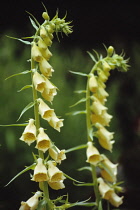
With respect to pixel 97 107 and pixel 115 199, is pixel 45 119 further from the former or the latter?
pixel 115 199

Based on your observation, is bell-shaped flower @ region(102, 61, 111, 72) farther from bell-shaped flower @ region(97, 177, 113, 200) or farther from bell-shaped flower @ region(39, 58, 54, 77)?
bell-shaped flower @ region(97, 177, 113, 200)

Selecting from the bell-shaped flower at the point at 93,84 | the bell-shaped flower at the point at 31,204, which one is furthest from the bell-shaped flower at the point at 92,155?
the bell-shaped flower at the point at 31,204

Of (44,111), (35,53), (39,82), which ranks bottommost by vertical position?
(44,111)

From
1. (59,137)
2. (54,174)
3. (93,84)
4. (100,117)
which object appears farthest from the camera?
(59,137)

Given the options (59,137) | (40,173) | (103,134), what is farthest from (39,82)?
(59,137)

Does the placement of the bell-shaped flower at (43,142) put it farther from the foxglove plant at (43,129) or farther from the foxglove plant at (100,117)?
the foxglove plant at (100,117)
